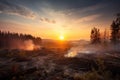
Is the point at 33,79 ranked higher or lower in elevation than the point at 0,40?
lower

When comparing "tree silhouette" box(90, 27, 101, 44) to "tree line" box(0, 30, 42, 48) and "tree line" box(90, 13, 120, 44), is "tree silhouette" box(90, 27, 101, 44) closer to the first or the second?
"tree line" box(90, 13, 120, 44)

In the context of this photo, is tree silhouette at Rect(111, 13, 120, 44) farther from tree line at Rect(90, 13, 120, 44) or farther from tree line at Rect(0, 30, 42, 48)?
tree line at Rect(0, 30, 42, 48)

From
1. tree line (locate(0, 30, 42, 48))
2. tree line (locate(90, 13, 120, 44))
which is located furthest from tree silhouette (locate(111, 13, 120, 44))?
tree line (locate(0, 30, 42, 48))

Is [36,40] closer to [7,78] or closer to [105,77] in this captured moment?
[7,78]

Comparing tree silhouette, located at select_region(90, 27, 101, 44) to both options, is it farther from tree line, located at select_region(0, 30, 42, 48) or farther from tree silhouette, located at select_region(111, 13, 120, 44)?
tree line, located at select_region(0, 30, 42, 48)

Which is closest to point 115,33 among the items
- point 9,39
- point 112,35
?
point 112,35

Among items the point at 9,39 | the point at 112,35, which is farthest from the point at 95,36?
the point at 9,39

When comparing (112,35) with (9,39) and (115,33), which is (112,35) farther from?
(9,39)

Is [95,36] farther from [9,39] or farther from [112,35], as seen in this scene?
[9,39]

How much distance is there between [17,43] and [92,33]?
5796cm

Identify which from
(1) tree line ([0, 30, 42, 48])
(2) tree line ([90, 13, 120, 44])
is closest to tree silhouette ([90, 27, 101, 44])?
(2) tree line ([90, 13, 120, 44])

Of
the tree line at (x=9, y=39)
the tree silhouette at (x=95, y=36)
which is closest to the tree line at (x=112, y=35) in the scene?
the tree silhouette at (x=95, y=36)

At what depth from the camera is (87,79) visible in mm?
18250

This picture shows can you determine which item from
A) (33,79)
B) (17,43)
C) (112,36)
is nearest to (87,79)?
(33,79)
